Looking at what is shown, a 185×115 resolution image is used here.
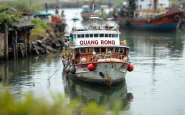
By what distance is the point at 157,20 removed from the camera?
82188mm

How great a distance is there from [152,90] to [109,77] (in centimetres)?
320

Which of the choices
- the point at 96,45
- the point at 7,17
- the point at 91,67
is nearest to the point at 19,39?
the point at 7,17

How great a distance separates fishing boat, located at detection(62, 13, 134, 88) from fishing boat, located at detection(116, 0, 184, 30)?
47.4m

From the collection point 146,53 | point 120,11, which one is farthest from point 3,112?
point 120,11

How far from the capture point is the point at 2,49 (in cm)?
4169

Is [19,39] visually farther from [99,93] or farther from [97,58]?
[99,93]

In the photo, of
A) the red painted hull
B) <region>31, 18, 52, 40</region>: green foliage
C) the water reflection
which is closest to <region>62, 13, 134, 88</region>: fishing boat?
the water reflection

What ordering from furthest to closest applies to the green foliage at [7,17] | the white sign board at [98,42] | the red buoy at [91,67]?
the green foliage at [7,17] < the white sign board at [98,42] < the red buoy at [91,67]

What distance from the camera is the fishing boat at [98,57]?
29484 mm

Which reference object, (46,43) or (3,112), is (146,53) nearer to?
(46,43)

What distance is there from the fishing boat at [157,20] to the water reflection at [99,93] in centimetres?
5014

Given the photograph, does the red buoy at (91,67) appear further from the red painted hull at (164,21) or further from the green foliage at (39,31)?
the red painted hull at (164,21)

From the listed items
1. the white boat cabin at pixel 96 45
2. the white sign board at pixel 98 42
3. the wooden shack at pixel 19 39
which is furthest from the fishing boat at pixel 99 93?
the wooden shack at pixel 19 39

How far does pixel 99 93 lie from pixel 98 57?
2.78 metres
